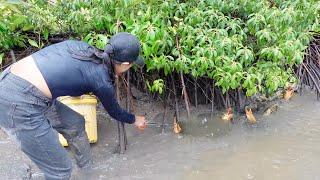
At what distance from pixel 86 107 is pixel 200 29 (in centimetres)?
132

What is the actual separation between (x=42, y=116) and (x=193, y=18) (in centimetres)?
197

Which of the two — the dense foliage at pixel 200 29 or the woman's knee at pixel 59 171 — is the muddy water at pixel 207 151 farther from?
the woman's knee at pixel 59 171

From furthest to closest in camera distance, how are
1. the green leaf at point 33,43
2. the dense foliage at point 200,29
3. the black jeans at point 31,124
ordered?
the green leaf at point 33,43 < the dense foliage at point 200,29 < the black jeans at point 31,124

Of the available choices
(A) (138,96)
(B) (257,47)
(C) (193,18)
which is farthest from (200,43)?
(A) (138,96)

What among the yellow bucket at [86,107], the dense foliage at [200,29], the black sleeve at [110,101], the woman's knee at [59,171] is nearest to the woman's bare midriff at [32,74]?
the black sleeve at [110,101]

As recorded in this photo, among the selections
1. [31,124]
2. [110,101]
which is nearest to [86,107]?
[110,101]

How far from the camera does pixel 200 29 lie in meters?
4.28

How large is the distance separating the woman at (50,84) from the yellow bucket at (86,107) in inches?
40.6

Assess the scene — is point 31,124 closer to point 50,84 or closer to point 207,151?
point 50,84

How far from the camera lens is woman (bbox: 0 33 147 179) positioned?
2.82m

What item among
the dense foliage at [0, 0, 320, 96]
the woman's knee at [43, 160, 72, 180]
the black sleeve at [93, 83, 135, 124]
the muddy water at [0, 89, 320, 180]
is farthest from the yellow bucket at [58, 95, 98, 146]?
the woman's knee at [43, 160, 72, 180]

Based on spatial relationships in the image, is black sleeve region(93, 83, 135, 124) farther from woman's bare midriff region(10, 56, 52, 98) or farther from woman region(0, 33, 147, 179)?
woman's bare midriff region(10, 56, 52, 98)

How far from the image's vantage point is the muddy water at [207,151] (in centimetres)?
395

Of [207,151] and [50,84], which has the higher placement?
[50,84]
